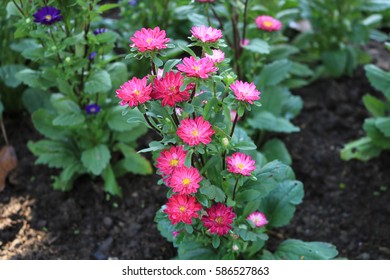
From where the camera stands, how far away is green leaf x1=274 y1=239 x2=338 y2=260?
2523 millimetres

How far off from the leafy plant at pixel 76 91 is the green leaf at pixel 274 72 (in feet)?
2.59

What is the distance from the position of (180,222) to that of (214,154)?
0.28 m

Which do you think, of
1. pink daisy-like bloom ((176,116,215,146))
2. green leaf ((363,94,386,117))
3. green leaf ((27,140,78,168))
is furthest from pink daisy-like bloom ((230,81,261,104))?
green leaf ((363,94,386,117))

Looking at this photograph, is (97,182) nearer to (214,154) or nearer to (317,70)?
(214,154)

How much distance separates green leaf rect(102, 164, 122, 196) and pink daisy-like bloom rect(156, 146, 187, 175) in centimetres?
99

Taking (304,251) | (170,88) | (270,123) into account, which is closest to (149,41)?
(170,88)

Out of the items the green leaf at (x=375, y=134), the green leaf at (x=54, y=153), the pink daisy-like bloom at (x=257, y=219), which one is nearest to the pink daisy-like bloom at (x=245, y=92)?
the pink daisy-like bloom at (x=257, y=219)

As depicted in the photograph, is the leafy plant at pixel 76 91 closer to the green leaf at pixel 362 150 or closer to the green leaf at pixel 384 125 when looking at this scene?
the green leaf at pixel 362 150

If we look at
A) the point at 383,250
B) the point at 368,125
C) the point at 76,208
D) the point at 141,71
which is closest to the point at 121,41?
the point at 141,71

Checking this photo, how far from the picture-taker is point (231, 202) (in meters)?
2.23

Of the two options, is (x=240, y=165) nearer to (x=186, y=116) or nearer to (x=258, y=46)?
(x=186, y=116)

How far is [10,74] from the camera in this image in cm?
327

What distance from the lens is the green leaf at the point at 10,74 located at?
3.22 metres

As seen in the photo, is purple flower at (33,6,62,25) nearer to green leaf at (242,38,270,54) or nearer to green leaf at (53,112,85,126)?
green leaf at (53,112,85,126)
